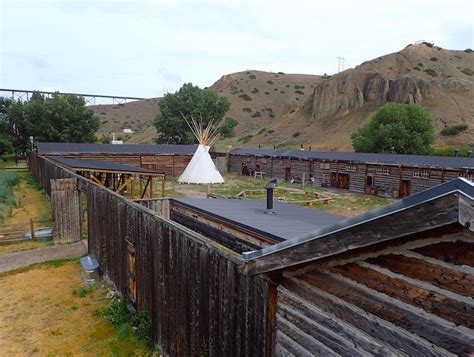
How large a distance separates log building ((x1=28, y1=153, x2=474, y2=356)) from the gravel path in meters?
8.18

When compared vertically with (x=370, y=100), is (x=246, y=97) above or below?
above

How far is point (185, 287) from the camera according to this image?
6211 millimetres

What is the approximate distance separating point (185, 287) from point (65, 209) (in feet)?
37.1

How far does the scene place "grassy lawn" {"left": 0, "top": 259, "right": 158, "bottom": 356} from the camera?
26.1 feet

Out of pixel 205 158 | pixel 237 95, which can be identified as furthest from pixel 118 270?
pixel 237 95

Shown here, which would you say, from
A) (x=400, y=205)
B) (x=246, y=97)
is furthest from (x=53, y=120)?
(x=246, y=97)

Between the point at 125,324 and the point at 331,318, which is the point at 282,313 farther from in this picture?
the point at 125,324

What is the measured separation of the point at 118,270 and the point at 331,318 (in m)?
8.12

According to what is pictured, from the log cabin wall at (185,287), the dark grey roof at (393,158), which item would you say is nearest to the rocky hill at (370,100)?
the dark grey roof at (393,158)

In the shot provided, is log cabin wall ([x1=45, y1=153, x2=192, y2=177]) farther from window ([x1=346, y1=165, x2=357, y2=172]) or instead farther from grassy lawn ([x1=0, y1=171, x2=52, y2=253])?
window ([x1=346, y1=165, x2=357, y2=172])

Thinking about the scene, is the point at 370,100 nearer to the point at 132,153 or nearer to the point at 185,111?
the point at 185,111

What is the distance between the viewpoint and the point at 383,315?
3000mm

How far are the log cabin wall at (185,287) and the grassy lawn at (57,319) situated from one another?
84 cm

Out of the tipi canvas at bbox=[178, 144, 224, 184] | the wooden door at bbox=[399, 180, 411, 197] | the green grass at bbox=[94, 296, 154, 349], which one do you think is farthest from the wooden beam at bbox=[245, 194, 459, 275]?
the tipi canvas at bbox=[178, 144, 224, 184]
